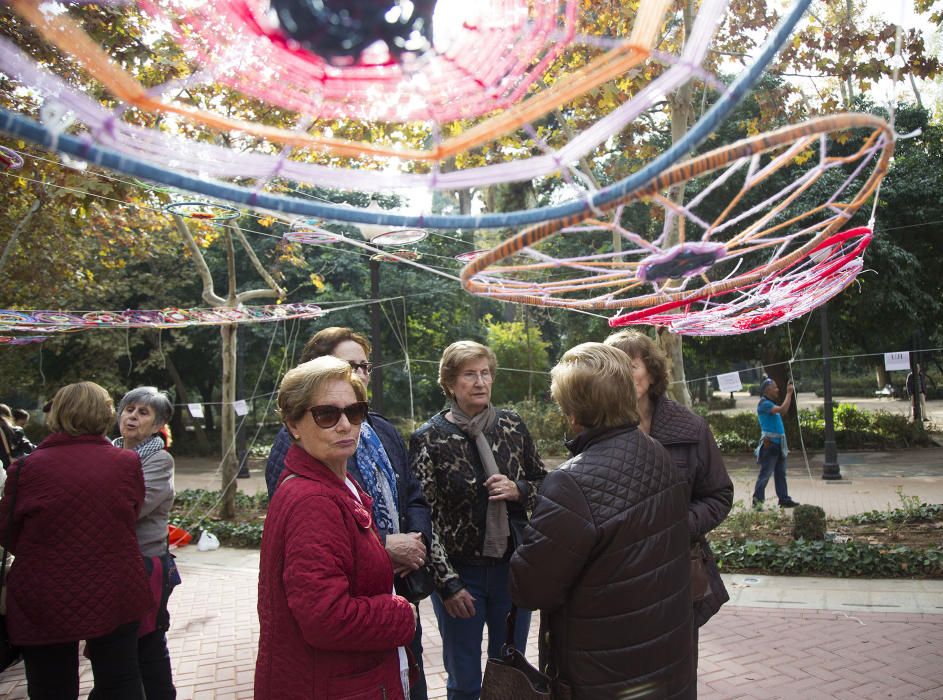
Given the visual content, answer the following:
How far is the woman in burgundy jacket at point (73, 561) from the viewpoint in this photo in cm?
267

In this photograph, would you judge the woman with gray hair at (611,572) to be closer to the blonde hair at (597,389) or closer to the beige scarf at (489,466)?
the blonde hair at (597,389)

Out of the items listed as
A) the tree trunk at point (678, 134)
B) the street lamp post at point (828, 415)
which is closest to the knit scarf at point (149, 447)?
the tree trunk at point (678, 134)

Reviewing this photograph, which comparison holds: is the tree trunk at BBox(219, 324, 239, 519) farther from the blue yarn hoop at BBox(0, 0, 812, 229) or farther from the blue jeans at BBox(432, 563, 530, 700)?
the blue yarn hoop at BBox(0, 0, 812, 229)

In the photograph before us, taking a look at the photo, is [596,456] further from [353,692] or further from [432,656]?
[432,656]

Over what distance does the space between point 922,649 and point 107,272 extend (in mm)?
17809

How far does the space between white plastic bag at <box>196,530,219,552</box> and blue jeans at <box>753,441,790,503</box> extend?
7039mm

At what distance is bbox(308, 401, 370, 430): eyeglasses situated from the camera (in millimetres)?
2031

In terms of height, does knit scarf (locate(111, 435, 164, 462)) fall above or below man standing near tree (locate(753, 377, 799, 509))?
above

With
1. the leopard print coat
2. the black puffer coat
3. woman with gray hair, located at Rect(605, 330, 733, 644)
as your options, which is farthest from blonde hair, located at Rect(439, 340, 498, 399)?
the black puffer coat

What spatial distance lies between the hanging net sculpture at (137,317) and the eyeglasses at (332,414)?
5.21 metres

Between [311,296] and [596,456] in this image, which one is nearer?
[596,456]

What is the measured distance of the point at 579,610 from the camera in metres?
2.00

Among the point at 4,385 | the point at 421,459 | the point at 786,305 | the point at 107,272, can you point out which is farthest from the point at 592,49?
the point at 4,385

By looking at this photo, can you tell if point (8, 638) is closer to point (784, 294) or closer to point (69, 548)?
point (69, 548)
